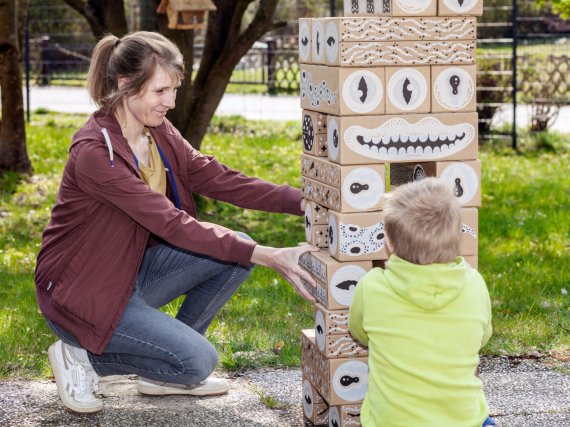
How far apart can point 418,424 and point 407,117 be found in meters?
1.05

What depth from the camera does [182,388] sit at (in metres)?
3.80

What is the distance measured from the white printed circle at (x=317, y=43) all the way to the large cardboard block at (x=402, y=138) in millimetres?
220

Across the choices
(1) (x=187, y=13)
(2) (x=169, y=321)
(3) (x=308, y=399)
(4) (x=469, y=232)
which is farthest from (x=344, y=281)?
(1) (x=187, y=13)

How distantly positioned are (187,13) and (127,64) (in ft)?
11.2

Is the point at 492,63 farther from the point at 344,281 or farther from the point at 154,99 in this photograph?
the point at 344,281

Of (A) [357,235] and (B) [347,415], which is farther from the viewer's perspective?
(B) [347,415]

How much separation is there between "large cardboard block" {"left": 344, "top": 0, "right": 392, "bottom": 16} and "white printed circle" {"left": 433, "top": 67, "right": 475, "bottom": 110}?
287mm

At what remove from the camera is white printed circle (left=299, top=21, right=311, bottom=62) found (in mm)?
3359

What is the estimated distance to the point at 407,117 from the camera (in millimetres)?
3113

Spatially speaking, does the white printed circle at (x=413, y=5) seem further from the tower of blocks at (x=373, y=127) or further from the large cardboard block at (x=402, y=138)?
the large cardboard block at (x=402, y=138)

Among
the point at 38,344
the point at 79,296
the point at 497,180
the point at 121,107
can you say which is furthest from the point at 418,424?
the point at 497,180

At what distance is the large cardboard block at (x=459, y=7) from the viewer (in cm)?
309

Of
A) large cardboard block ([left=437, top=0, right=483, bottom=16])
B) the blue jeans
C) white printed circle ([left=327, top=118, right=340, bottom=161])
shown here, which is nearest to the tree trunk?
the blue jeans

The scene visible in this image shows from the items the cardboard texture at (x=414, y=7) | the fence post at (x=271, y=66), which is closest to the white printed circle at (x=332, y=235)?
the cardboard texture at (x=414, y=7)
